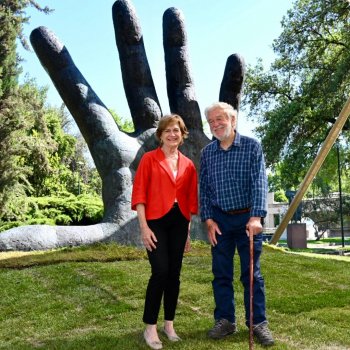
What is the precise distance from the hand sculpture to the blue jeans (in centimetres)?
637

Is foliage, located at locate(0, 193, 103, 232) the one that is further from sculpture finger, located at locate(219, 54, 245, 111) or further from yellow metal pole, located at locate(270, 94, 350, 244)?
yellow metal pole, located at locate(270, 94, 350, 244)

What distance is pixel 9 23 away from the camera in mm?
19453

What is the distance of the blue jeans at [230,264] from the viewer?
12.3ft

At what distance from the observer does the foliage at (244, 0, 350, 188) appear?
20125 mm

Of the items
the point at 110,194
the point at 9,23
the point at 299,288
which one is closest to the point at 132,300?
the point at 299,288

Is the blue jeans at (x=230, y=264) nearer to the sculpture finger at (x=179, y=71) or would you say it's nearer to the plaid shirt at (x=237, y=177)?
the plaid shirt at (x=237, y=177)

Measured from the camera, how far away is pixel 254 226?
3.57 meters

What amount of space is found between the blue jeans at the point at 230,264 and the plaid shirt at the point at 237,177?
0.32ft

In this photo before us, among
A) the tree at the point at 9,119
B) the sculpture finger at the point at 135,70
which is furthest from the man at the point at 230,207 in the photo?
the tree at the point at 9,119

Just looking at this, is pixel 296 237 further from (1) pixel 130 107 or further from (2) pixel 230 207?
(2) pixel 230 207

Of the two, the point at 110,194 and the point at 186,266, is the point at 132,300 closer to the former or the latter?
the point at 186,266

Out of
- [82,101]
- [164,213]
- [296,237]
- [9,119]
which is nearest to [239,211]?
[164,213]

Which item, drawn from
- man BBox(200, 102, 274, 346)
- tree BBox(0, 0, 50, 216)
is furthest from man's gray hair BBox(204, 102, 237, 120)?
tree BBox(0, 0, 50, 216)

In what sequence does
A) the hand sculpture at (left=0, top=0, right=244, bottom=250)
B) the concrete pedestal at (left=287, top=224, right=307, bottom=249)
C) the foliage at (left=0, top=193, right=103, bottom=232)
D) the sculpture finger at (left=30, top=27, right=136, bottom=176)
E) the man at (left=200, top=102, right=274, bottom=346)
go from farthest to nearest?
the concrete pedestal at (left=287, top=224, right=307, bottom=249)
the foliage at (left=0, top=193, right=103, bottom=232)
the sculpture finger at (left=30, top=27, right=136, bottom=176)
the hand sculpture at (left=0, top=0, right=244, bottom=250)
the man at (left=200, top=102, right=274, bottom=346)
